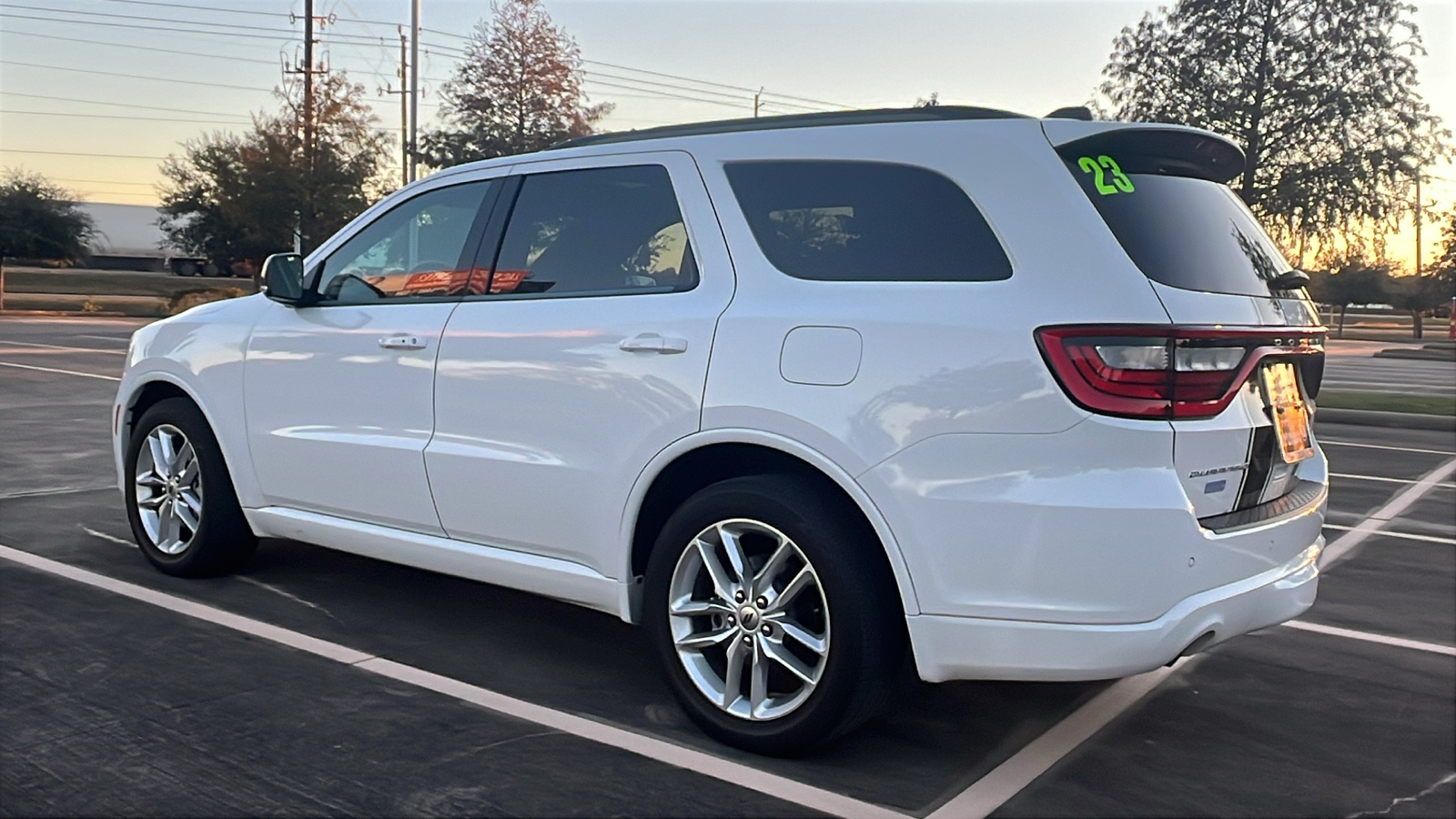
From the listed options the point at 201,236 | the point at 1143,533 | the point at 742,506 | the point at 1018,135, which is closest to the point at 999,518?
the point at 1143,533

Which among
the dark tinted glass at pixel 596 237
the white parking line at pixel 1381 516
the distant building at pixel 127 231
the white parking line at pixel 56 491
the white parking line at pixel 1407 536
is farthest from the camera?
the distant building at pixel 127 231

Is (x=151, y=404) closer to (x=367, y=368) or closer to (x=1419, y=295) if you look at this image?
(x=367, y=368)

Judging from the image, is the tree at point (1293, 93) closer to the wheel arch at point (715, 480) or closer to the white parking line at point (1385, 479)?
the white parking line at point (1385, 479)

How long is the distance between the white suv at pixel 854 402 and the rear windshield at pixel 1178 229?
12mm

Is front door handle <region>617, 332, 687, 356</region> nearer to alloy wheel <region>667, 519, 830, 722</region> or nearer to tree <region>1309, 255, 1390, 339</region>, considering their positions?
alloy wheel <region>667, 519, 830, 722</region>

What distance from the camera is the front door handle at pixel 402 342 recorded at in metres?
4.86

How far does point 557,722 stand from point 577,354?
45.4 inches

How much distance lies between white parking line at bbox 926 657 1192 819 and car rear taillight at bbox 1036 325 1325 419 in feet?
3.56

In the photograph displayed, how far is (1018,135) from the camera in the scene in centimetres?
377

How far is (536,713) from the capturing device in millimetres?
4223

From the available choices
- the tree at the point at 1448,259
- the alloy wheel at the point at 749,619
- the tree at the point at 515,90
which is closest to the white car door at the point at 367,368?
the alloy wheel at the point at 749,619

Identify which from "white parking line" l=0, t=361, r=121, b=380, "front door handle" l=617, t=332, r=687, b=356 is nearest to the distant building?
"white parking line" l=0, t=361, r=121, b=380

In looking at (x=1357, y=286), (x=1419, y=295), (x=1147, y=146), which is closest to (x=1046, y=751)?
(x=1147, y=146)

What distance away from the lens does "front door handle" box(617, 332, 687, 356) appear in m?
4.11
